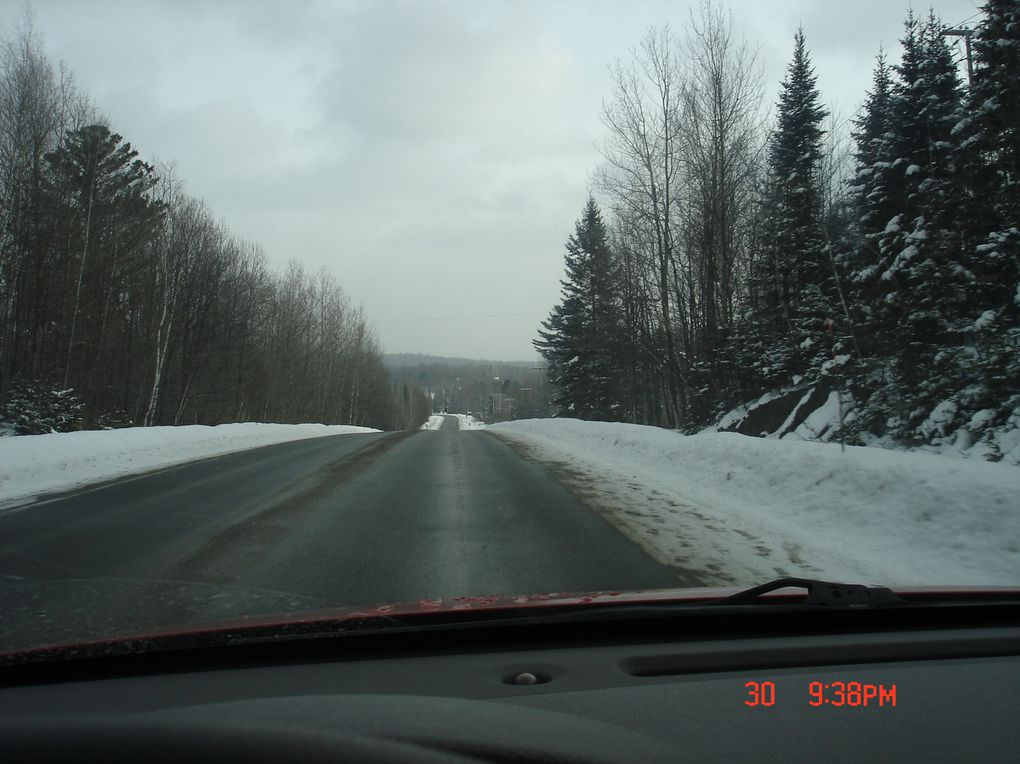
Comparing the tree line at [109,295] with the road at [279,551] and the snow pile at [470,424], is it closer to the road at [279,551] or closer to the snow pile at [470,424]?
the road at [279,551]

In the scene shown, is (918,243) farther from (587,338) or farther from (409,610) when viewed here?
(587,338)

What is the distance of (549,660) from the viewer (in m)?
2.42

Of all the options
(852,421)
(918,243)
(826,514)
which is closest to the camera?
(826,514)

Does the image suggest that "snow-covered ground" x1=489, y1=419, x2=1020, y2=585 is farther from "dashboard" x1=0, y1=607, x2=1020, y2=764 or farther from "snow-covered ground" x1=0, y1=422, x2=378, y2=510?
"snow-covered ground" x1=0, y1=422, x2=378, y2=510

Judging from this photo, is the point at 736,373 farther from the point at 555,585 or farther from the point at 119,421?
the point at 119,421

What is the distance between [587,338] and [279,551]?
34055 mm

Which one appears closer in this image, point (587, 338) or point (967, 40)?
point (967, 40)

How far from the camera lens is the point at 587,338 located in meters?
39.0

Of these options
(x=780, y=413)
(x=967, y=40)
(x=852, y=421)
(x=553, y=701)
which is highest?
(x=967, y=40)

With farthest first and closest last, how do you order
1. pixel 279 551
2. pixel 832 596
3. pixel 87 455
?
pixel 87 455, pixel 279 551, pixel 832 596

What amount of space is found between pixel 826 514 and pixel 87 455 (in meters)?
12.7

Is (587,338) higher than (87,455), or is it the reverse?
(587,338)

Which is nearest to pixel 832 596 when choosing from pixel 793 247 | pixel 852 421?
pixel 852 421

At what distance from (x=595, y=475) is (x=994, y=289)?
1050 cm
